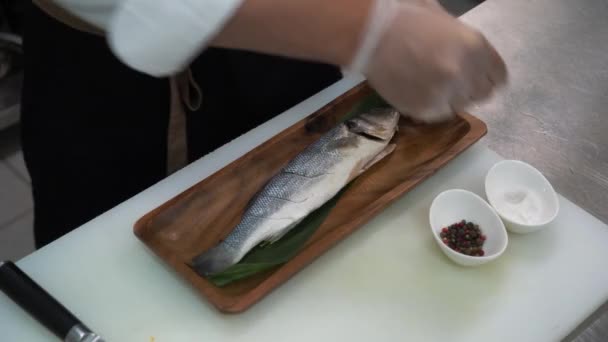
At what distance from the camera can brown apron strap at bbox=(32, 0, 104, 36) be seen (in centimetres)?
74

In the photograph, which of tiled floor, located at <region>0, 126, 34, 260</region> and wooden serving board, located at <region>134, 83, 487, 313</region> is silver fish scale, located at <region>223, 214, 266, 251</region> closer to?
wooden serving board, located at <region>134, 83, 487, 313</region>

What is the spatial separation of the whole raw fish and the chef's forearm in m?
0.26

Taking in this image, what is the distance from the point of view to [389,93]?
0.62 meters

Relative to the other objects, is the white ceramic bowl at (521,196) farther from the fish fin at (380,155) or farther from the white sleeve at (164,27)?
the white sleeve at (164,27)

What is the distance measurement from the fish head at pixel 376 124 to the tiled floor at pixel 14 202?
960 mm

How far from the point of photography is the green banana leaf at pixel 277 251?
0.69 m

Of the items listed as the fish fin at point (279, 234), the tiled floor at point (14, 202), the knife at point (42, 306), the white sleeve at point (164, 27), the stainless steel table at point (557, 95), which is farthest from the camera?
the tiled floor at point (14, 202)

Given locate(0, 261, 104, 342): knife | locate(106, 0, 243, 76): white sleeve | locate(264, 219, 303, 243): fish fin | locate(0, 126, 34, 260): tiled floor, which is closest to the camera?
locate(106, 0, 243, 76): white sleeve

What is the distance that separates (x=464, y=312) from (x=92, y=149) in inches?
22.5

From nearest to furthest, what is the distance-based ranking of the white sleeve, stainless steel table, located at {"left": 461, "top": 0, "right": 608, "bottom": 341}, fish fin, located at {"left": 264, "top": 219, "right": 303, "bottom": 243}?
the white sleeve
fish fin, located at {"left": 264, "top": 219, "right": 303, "bottom": 243}
stainless steel table, located at {"left": 461, "top": 0, "right": 608, "bottom": 341}

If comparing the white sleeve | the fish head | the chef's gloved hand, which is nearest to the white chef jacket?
the white sleeve

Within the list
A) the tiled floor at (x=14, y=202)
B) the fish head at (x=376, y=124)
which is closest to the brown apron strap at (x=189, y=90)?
the fish head at (x=376, y=124)

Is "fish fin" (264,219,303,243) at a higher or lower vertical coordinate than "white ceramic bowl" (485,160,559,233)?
higher

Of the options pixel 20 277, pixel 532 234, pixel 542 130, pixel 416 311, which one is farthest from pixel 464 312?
pixel 20 277
